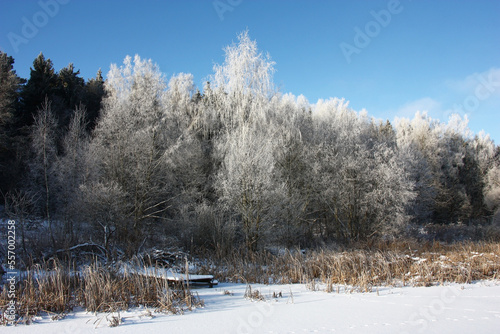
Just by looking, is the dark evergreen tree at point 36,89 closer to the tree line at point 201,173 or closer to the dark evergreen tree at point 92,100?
the tree line at point 201,173

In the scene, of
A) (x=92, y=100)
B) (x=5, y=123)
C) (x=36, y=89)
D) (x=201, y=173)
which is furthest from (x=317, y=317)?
(x=92, y=100)

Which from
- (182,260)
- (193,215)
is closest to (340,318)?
(182,260)

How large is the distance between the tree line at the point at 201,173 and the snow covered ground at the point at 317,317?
7767 mm

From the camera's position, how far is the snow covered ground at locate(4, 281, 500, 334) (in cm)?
450

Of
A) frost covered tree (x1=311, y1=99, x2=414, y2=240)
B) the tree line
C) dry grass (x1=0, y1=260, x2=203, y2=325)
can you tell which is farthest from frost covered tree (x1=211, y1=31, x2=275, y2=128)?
dry grass (x1=0, y1=260, x2=203, y2=325)

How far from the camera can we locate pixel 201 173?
70.5 ft

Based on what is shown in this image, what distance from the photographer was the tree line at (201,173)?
1507 cm

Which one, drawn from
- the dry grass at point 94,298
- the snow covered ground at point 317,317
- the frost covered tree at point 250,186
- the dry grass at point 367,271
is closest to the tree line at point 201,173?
the frost covered tree at point 250,186

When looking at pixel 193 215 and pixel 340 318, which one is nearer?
pixel 340 318

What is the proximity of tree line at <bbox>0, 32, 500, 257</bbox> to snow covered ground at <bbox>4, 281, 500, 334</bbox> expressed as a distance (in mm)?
7767

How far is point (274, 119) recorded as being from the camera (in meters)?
22.5

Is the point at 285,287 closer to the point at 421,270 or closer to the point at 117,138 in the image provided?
the point at 421,270

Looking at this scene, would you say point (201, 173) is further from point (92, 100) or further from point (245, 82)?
point (92, 100)

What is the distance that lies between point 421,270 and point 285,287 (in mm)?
3904
